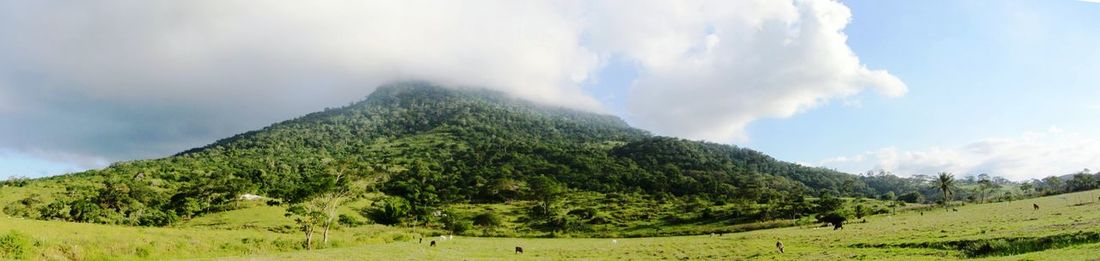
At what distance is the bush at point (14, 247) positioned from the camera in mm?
34500

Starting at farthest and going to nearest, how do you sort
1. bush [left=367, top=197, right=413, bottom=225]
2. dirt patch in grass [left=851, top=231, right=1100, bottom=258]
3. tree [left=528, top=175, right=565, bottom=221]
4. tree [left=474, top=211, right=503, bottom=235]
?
tree [left=528, top=175, right=565, bottom=221] → bush [left=367, top=197, right=413, bottom=225] → tree [left=474, top=211, right=503, bottom=235] → dirt patch in grass [left=851, top=231, right=1100, bottom=258]

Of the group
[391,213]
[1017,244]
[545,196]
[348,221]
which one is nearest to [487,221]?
[391,213]

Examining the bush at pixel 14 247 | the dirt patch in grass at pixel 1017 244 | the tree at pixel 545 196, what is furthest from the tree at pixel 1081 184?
the bush at pixel 14 247

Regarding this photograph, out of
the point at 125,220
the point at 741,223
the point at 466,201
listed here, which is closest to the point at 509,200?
the point at 466,201

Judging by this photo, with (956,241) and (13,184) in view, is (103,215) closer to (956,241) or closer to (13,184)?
(13,184)

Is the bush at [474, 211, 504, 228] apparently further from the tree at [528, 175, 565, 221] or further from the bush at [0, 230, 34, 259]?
the bush at [0, 230, 34, 259]

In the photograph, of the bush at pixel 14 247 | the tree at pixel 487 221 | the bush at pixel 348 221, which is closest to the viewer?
the bush at pixel 14 247

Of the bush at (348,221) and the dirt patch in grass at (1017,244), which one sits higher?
the dirt patch in grass at (1017,244)

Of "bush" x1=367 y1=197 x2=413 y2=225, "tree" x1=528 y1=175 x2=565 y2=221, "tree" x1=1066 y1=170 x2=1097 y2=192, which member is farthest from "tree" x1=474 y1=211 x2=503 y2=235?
"tree" x1=1066 y1=170 x2=1097 y2=192

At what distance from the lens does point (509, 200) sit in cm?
17100

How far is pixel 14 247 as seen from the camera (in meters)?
35.3

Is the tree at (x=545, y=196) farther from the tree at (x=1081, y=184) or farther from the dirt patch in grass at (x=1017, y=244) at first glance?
the tree at (x=1081, y=184)

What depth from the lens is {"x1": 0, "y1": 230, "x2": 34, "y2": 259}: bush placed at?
3450cm

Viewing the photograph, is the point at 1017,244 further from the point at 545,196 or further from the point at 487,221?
the point at 545,196
